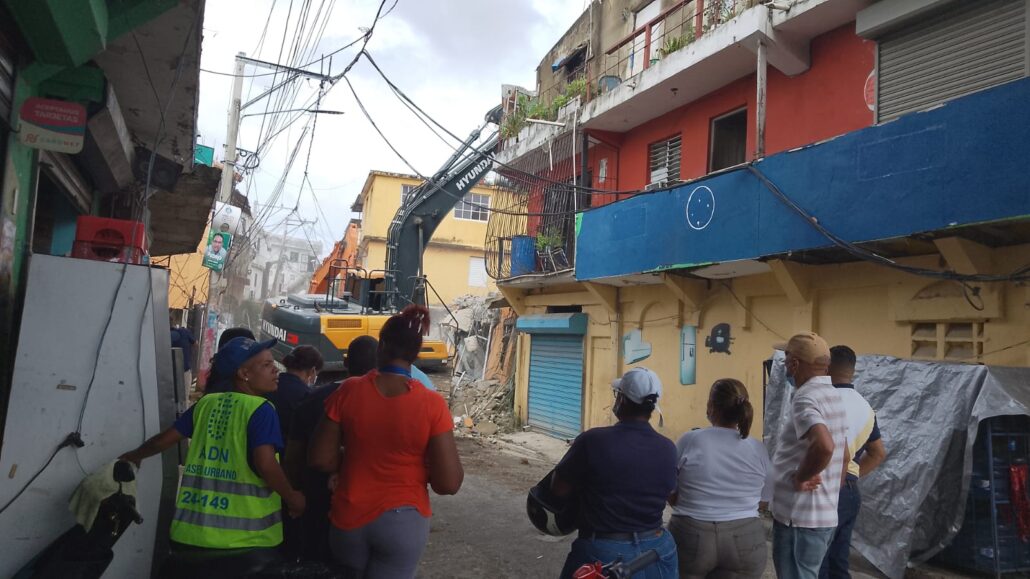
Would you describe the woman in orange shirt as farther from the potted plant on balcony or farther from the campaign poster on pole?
the campaign poster on pole

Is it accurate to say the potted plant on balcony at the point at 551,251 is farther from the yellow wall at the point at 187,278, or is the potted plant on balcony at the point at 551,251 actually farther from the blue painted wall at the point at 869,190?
the yellow wall at the point at 187,278

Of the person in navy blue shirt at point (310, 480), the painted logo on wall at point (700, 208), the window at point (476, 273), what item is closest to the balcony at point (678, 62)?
the painted logo on wall at point (700, 208)

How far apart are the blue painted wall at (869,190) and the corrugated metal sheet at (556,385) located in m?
4.09

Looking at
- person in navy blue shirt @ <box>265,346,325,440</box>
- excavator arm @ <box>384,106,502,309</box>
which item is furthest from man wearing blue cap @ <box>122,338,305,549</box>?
excavator arm @ <box>384,106,502,309</box>

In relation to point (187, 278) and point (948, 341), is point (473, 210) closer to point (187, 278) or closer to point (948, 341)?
point (187, 278)

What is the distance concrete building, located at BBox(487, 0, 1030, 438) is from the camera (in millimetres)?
6613

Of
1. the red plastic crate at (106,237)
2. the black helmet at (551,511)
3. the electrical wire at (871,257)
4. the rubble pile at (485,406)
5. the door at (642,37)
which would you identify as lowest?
the rubble pile at (485,406)

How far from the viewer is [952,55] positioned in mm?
7562

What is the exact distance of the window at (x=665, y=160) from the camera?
11992 millimetres

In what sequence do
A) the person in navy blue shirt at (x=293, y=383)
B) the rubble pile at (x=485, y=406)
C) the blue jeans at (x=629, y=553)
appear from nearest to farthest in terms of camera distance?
the blue jeans at (x=629, y=553), the person in navy blue shirt at (x=293, y=383), the rubble pile at (x=485, y=406)

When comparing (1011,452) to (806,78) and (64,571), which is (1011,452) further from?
(64,571)

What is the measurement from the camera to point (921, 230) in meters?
6.60

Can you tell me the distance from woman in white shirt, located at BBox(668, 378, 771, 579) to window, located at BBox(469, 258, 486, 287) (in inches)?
1034

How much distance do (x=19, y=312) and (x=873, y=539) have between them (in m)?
7.03
